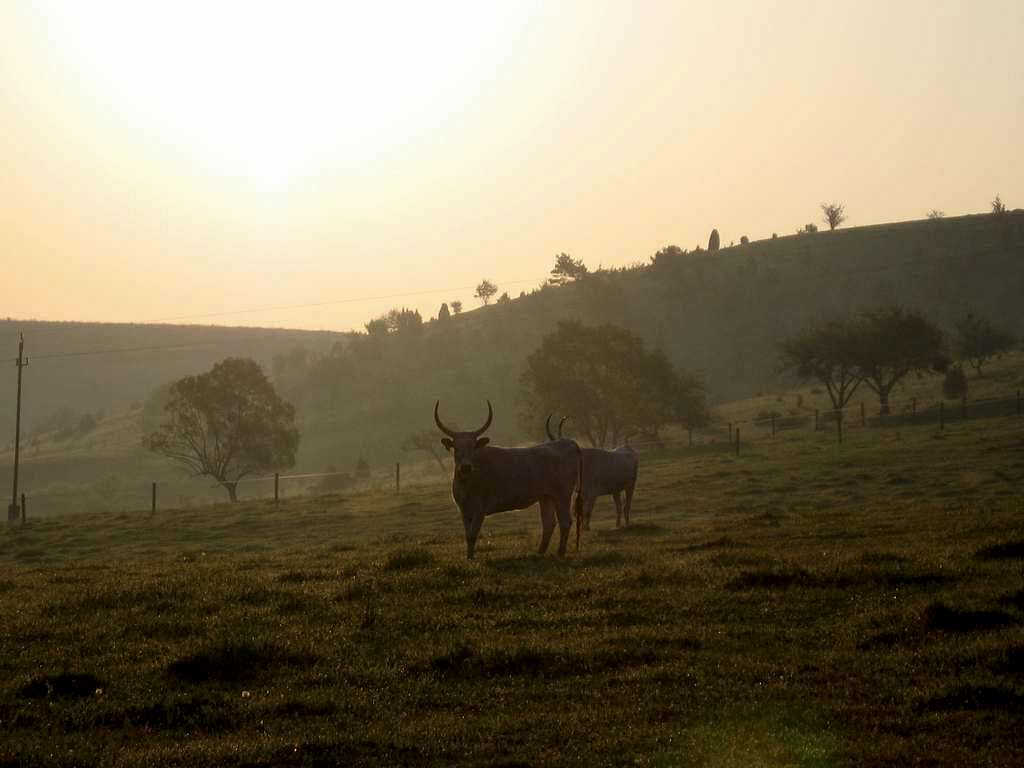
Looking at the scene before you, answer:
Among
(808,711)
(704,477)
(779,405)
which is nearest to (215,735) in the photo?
(808,711)

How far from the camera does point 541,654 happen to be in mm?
10156

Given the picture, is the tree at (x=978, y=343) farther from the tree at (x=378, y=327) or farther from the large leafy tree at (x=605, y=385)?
the tree at (x=378, y=327)

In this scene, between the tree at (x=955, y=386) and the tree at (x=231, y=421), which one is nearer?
the tree at (x=955, y=386)

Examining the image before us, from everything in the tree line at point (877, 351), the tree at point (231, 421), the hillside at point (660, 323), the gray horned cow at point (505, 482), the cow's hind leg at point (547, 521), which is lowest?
the cow's hind leg at point (547, 521)

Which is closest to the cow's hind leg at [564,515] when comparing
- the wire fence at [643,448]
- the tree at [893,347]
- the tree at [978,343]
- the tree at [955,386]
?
the wire fence at [643,448]

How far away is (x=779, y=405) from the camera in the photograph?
73.4 metres

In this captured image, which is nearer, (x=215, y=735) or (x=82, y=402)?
(x=215, y=735)

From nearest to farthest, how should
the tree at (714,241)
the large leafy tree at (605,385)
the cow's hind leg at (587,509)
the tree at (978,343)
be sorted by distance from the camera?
the cow's hind leg at (587,509) < the large leafy tree at (605,385) < the tree at (978,343) < the tree at (714,241)

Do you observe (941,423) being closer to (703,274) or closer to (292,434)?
(292,434)

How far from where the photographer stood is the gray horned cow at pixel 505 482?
62.6 ft

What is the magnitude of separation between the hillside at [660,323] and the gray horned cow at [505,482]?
74.9m

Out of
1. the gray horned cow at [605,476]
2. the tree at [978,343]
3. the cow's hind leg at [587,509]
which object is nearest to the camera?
the cow's hind leg at [587,509]

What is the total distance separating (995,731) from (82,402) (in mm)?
195567

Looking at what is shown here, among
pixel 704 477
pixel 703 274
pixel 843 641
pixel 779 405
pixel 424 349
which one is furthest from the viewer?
pixel 703 274
